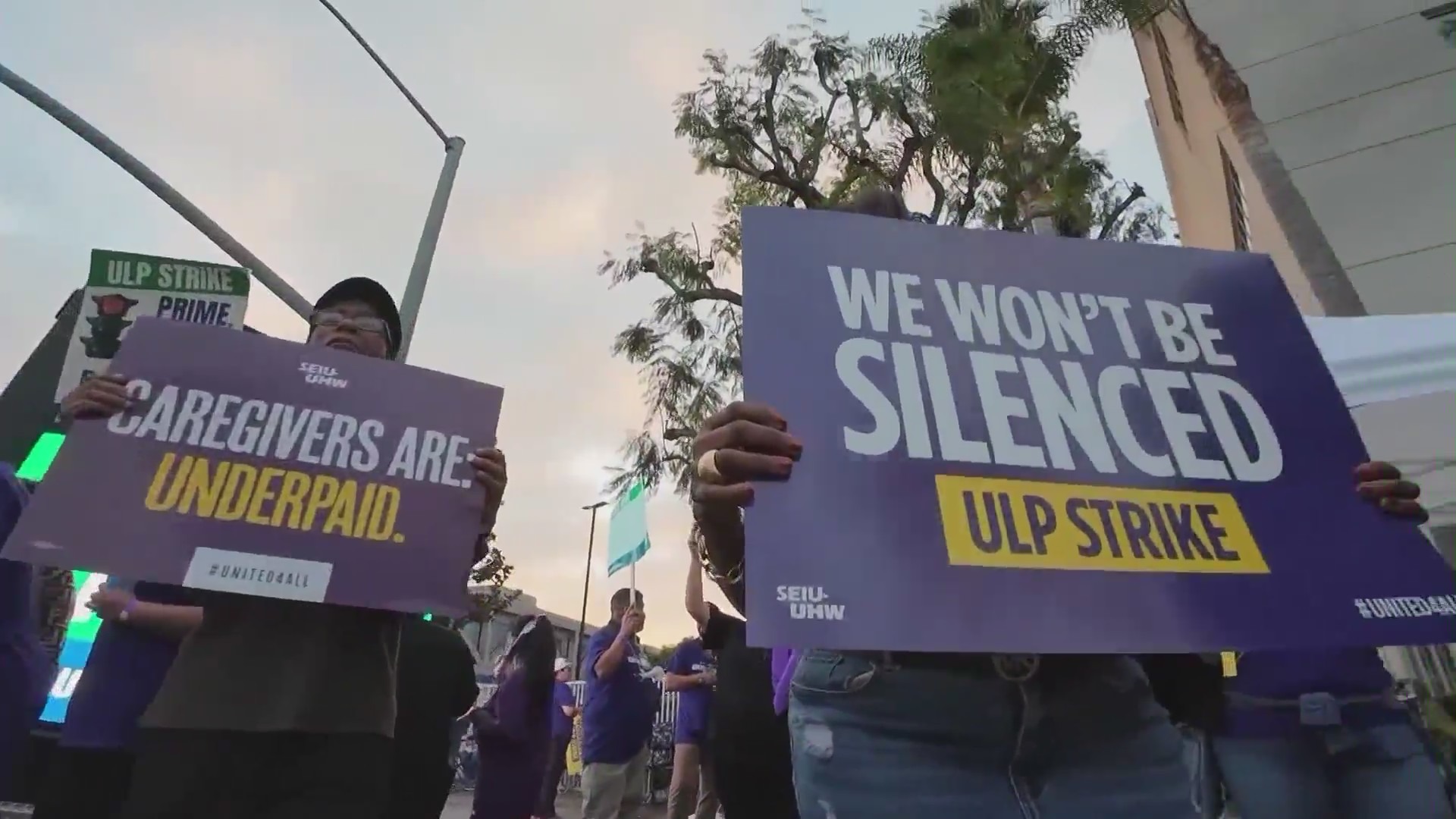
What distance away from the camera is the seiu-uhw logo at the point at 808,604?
114 centimetres

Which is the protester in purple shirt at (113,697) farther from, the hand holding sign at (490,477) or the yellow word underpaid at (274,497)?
the hand holding sign at (490,477)

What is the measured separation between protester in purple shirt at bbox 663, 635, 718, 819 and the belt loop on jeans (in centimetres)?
498

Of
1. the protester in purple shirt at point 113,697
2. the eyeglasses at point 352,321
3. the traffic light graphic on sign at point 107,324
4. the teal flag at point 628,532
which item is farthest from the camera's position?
the teal flag at point 628,532

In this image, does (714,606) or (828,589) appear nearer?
(828,589)

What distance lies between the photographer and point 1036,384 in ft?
4.72

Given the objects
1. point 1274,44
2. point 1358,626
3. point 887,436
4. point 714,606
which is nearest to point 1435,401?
point 1274,44

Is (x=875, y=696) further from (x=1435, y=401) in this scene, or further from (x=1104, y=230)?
(x=1104, y=230)

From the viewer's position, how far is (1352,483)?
1.43 meters

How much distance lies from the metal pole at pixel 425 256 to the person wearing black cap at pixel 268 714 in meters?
4.58

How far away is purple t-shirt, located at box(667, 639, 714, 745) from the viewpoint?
6.17 m

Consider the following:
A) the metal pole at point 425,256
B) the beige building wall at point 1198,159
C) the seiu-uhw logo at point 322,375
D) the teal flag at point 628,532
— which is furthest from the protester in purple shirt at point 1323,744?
the beige building wall at point 1198,159

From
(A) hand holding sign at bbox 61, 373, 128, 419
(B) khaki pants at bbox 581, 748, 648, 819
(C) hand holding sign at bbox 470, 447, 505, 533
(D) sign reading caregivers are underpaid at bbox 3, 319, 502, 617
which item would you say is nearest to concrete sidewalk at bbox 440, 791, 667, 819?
(B) khaki pants at bbox 581, 748, 648, 819

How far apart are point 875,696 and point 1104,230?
14.3 m

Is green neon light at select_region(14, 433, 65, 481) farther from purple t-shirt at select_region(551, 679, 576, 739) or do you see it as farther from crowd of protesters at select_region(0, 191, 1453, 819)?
purple t-shirt at select_region(551, 679, 576, 739)
